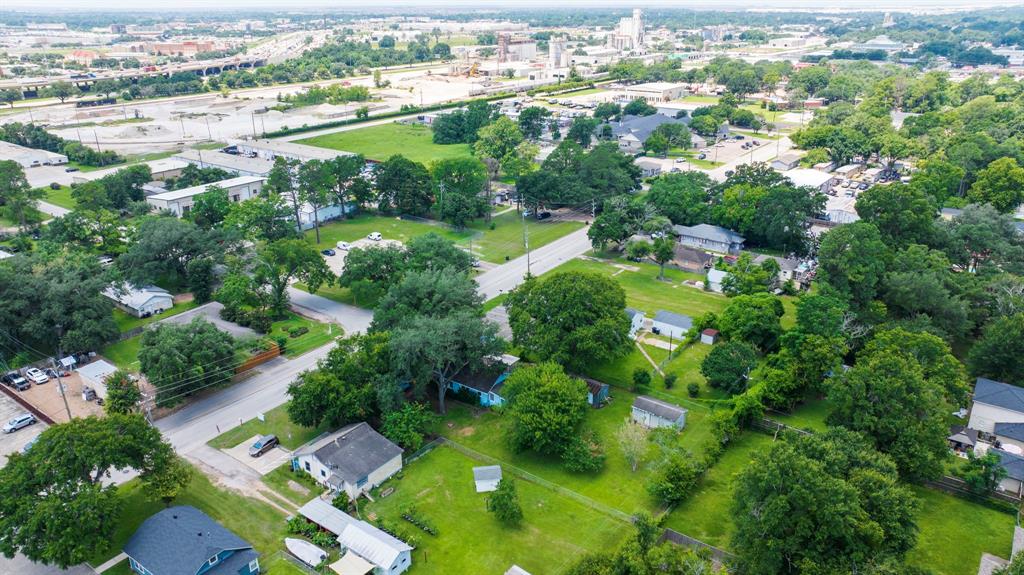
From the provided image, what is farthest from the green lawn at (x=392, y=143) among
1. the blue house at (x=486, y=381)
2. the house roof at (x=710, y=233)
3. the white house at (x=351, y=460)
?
the white house at (x=351, y=460)

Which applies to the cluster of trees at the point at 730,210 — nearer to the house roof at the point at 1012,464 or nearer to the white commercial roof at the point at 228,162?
the house roof at the point at 1012,464

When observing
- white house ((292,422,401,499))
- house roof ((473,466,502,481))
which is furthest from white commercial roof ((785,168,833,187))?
white house ((292,422,401,499))

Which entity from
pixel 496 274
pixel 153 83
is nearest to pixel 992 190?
pixel 496 274

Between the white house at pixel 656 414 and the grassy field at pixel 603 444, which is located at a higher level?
the white house at pixel 656 414

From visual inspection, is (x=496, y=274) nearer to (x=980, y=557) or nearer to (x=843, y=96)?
(x=980, y=557)

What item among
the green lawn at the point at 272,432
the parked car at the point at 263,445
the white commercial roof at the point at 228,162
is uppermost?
the white commercial roof at the point at 228,162

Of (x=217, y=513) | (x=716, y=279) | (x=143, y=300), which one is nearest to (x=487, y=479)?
(x=217, y=513)

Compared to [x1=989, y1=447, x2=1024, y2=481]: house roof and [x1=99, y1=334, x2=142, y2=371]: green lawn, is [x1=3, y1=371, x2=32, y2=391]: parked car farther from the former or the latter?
[x1=989, y1=447, x2=1024, y2=481]: house roof
